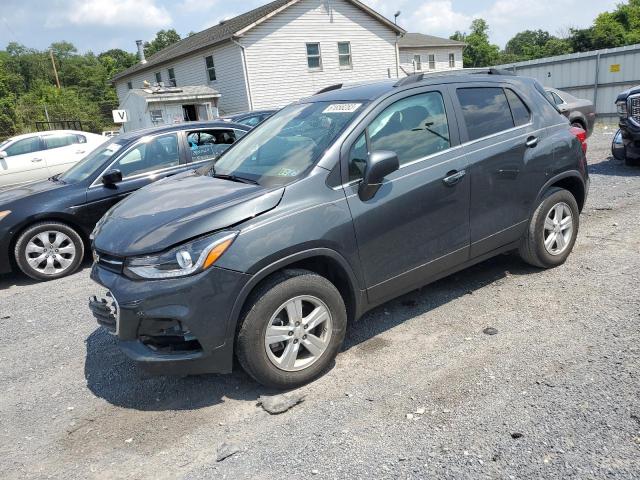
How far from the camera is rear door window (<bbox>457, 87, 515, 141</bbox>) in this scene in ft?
13.7

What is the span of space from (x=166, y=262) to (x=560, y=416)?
2.43 meters

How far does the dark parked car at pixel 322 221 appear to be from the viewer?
3061 millimetres

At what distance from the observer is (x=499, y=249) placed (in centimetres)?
445

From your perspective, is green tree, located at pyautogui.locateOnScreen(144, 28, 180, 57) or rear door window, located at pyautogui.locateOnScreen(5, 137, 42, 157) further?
green tree, located at pyautogui.locateOnScreen(144, 28, 180, 57)

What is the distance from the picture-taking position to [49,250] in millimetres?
6227

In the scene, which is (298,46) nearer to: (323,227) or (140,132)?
(140,132)

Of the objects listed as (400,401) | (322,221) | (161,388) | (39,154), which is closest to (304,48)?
(39,154)

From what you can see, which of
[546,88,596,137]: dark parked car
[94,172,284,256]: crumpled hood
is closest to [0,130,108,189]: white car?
[94,172,284,256]: crumpled hood

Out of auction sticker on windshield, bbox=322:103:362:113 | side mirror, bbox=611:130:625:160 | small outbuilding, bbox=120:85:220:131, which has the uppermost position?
small outbuilding, bbox=120:85:220:131

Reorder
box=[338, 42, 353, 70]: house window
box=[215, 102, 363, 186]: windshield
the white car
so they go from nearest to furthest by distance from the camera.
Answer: box=[215, 102, 363, 186]: windshield
the white car
box=[338, 42, 353, 70]: house window

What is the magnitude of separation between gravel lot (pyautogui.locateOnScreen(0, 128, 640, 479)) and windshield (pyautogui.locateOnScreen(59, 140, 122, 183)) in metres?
2.38

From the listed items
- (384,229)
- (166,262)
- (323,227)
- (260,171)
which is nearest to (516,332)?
(384,229)

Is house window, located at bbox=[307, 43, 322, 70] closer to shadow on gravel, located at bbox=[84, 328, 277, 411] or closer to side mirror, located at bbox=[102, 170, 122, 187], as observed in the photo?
side mirror, located at bbox=[102, 170, 122, 187]

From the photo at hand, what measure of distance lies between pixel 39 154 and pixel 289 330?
37.9 ft
